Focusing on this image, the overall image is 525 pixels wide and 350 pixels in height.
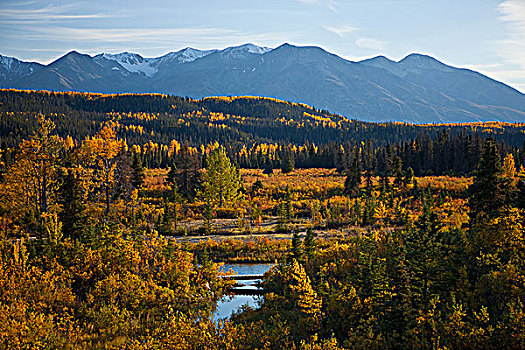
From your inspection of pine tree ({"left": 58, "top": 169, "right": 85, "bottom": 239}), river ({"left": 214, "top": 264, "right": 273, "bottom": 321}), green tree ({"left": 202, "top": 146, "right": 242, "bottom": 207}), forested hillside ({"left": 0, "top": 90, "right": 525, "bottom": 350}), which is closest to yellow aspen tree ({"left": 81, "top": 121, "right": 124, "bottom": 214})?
forested hillside ({"left": 0, "top": 90, "right": 525, "bottom": 350})

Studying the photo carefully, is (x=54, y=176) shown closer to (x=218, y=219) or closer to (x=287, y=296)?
(x=218, y=219)

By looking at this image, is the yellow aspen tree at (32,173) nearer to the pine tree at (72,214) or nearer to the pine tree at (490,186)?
the pine tree at (72,214)

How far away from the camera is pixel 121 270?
19.2 metres

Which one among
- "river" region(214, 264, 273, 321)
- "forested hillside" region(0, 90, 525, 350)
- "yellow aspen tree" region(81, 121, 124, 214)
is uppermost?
"yellow aspen tree" region(81, 121, 124, 214)

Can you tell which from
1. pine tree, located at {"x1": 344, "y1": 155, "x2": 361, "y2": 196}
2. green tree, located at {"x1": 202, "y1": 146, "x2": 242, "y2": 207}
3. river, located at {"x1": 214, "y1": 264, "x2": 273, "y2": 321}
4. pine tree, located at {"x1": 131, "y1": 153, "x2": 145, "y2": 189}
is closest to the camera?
river, located at {"x1": 214, "y1": 264, "x2": 273, "y2": 321}

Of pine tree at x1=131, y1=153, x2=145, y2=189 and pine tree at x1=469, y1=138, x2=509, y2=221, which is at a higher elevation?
pine tree at x1=469, y1=138, x2=509, y2=221

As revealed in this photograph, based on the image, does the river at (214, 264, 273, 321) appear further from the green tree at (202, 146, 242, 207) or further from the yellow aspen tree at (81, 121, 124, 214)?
the green tree at (202, 146, 242, 207)

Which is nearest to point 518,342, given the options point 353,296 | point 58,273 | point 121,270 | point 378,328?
point 378,328

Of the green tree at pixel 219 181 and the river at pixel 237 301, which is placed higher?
the green tree at pixel 219 181

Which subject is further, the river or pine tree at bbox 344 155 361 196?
pine tree at bbox 344 155 361 196

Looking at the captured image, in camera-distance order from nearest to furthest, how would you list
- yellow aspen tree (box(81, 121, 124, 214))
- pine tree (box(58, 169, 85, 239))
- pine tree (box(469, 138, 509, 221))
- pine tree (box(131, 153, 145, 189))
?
pine tree (box(469, 138, 509, 221))
pine tree (box(58, 169, 85, 239))
yellow aspen tree (box(81, 121, 124, 214))
pine tree (box(131, 153, 145, 189))

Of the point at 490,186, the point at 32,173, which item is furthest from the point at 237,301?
the point at 32,173

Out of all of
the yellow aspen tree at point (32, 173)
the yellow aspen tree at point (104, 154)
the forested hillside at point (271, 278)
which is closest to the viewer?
the forested hillside at point (271, 278)

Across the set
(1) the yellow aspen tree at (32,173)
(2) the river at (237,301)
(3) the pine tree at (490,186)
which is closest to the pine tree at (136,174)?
(1) the yellow aspen tree at (32,173)
